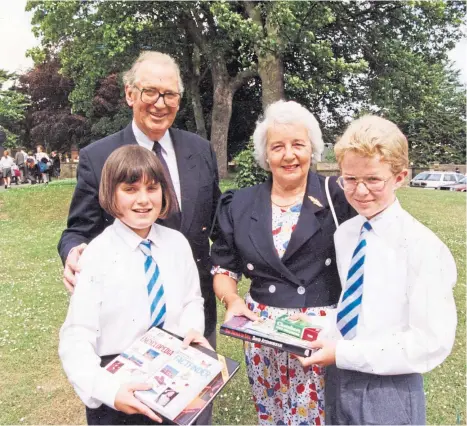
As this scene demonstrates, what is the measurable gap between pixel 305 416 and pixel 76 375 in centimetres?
126

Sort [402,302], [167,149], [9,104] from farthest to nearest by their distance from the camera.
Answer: [9,104] → [167,149] → [402,302]

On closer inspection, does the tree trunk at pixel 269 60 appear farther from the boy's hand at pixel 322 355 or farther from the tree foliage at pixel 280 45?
the boy's hand at pixel 322 355

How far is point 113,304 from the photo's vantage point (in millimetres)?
2080

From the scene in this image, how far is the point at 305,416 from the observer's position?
2529 millimetres

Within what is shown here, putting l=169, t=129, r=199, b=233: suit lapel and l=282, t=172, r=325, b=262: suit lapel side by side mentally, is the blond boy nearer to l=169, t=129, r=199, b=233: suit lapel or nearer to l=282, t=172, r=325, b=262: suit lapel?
l=282, t=172, r=325, b=262: suit lapel

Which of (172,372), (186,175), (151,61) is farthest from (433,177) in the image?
(172,372)

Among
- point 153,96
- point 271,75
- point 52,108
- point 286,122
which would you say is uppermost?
point 52,108

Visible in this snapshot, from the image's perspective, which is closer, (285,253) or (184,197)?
(285,253)

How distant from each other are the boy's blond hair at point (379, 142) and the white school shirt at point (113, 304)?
0.98 m

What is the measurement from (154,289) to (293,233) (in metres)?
0.81

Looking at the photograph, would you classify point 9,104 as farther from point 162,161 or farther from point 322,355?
point 322,355

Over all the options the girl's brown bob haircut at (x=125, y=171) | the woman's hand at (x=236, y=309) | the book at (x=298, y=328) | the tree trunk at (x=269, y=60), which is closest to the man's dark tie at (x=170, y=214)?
the girl's brown bob haircut at (x=125, y=171)

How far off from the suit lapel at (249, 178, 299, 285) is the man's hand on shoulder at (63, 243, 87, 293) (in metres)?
A: 0.91

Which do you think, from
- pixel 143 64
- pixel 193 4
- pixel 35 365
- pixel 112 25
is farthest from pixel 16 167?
pixel 143 64
